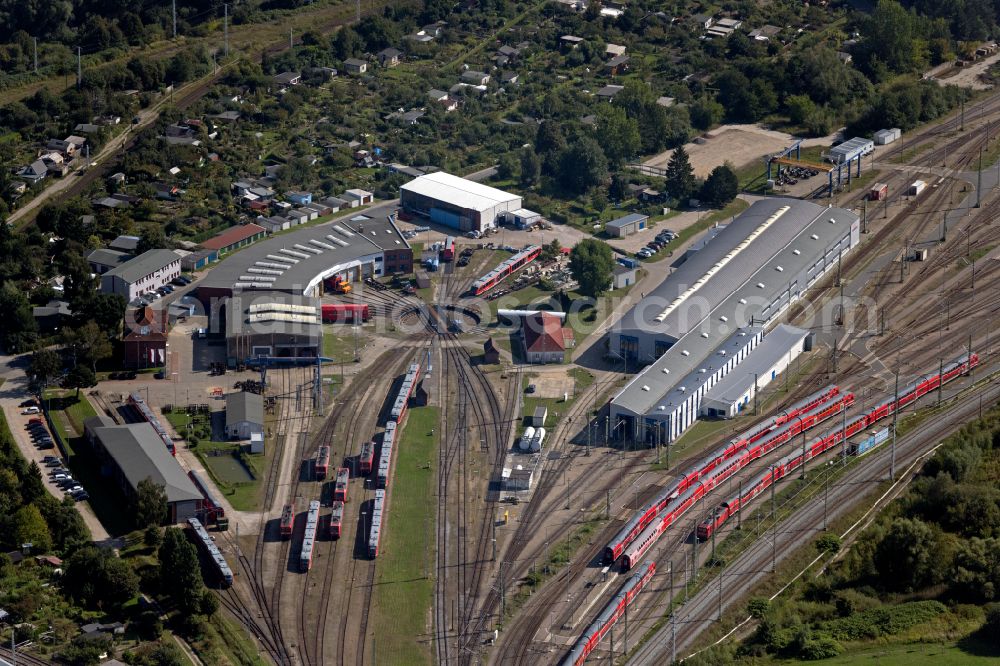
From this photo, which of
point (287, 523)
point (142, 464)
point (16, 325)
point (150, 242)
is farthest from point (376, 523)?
point (150, 242)

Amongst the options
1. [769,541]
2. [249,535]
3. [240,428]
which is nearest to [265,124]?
[240,428]

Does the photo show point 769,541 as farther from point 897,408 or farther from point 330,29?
point 330,29

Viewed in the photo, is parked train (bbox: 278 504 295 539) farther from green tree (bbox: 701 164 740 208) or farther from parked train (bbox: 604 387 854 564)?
green tree (bbox: 701 164 740 208)

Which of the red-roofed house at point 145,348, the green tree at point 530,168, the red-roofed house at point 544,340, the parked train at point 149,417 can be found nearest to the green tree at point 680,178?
the green tree at point 530,168

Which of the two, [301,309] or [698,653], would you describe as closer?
[698,653]

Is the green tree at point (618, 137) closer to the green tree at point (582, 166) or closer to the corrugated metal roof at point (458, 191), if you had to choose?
the green tree at point (582, 166)

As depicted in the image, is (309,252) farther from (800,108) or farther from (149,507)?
(800,108)
